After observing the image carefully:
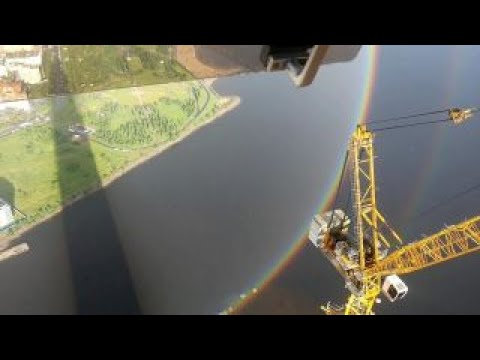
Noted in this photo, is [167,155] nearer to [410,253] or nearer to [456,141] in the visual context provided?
[410,253]

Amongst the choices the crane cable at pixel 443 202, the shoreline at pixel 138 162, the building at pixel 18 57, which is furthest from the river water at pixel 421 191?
the building at pixel 18 57

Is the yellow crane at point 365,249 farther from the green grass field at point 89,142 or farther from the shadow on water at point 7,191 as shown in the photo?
the shadow on water at point 7,191

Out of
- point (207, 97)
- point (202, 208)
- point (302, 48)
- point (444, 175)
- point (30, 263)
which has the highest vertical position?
point (302, 48)

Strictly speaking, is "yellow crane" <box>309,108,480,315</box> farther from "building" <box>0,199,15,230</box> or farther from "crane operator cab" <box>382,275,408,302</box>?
"building" <box>0,199,15,230</box>

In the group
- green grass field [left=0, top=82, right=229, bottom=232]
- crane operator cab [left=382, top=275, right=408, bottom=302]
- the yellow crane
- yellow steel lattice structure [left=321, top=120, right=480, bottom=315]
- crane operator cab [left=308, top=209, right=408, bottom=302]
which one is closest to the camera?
yellow steel lattice structure [left=321, top=120, right=480, bottom=315]

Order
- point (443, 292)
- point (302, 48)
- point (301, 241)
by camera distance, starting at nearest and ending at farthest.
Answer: point (302, 48), point (443, 292), point (301, 241)

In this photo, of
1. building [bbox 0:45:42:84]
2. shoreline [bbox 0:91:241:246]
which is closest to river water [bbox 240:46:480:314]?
shoreline [bbox 0:91:241:246]

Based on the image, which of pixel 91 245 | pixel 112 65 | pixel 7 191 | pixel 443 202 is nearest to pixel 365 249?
pixel 443 202

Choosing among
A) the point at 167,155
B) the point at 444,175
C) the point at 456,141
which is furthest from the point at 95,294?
the point at 456,141
